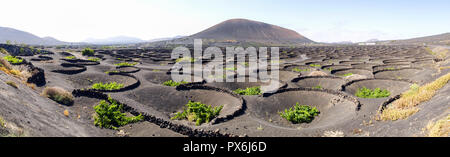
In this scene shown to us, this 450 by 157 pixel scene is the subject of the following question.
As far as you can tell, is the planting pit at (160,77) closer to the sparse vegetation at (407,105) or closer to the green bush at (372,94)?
the green bush at (372,94)

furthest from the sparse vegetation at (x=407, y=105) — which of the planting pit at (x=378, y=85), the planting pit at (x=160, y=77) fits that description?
the planting pit at (x=160, y=77)

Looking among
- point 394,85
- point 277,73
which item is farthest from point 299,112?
point 277,73

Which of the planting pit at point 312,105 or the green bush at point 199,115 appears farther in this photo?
the green bush at point 199,115

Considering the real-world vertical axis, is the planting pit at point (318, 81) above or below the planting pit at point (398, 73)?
below

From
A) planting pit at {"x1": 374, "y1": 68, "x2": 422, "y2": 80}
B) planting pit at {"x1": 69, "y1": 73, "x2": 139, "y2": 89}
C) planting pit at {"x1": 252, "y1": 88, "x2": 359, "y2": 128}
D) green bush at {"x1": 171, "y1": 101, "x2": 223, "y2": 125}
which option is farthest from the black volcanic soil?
planting pit at {"x1": 374, "y1": 68, "x2": 422, "y2": 80}

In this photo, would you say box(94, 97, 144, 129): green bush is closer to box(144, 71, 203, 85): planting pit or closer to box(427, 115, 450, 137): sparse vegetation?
box(427, 115, 450, 137): sparse vegetation
